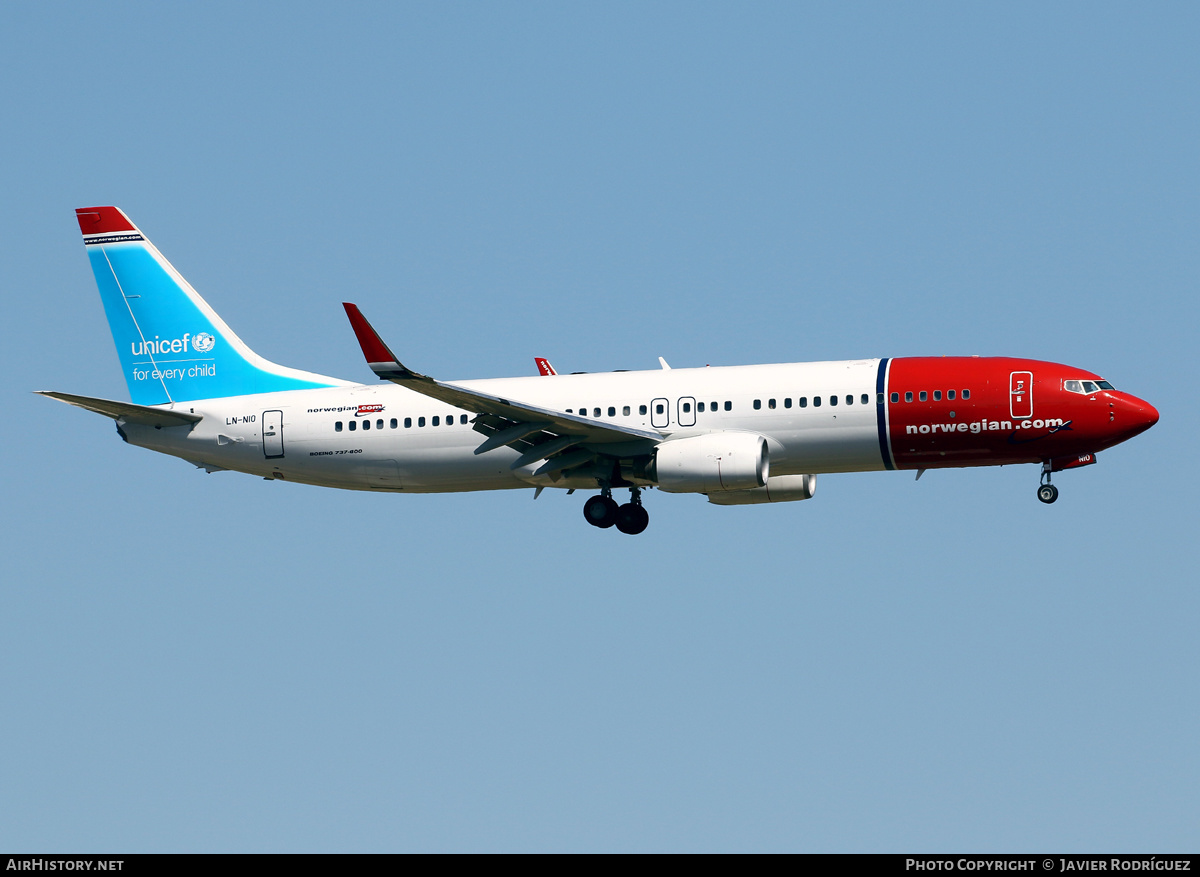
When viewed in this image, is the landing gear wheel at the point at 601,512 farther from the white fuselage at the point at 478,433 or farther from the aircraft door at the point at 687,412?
the aircraft door at the point at 687,412

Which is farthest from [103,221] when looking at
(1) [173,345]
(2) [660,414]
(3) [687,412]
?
(3) [687,412]

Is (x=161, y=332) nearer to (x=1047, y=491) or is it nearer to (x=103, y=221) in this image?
(x=103, y=221)

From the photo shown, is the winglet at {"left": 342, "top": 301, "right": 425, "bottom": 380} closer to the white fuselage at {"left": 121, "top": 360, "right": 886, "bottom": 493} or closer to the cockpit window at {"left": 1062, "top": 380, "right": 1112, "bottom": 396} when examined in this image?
the white fuselage at {"left": 121, "top": 360, "right": 886, "bottom": 493}

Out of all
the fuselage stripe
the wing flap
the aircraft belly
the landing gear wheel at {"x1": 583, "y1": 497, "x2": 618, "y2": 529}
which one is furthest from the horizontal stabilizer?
the fuselage stripe

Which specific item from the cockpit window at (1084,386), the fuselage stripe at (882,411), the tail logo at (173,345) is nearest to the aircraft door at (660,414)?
the fuselage stripe at (882,411)

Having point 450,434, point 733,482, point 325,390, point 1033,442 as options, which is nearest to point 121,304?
point 325,390

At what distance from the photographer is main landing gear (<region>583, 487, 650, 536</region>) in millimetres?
49250

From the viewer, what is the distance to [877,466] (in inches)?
1857

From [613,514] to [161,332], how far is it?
1623 cm

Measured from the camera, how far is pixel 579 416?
160ft

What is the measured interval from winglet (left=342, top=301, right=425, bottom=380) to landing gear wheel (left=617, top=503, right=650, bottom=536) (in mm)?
9854
